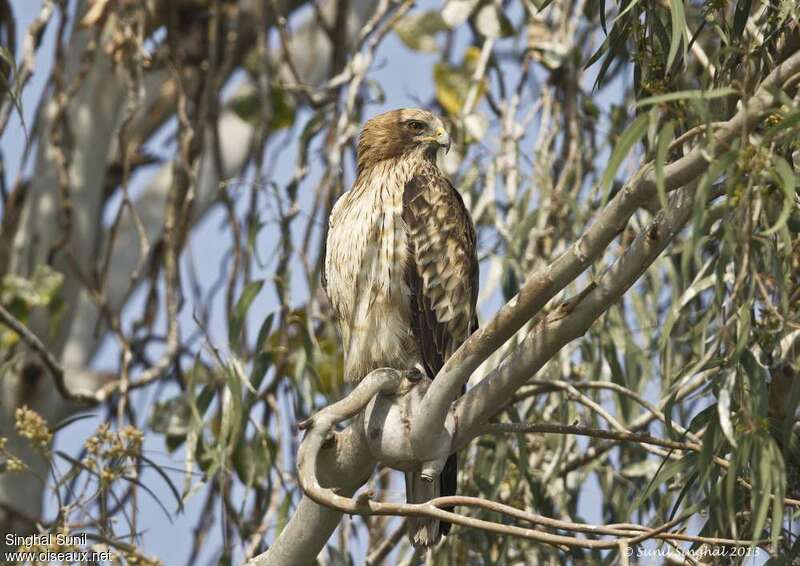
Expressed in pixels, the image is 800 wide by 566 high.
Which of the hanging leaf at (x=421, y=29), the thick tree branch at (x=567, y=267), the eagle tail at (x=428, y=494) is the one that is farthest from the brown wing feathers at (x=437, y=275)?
the hanging leaf at (x=421, y=29)

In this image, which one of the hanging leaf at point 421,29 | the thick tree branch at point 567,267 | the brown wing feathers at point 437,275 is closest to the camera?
the thick tree branch at point 567,267

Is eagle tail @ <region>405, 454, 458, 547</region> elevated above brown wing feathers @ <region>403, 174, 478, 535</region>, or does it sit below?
below

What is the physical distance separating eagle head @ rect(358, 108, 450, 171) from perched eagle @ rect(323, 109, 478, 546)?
0.34 m

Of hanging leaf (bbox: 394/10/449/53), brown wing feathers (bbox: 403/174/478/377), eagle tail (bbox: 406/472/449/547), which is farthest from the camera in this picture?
hanging leaf (bbox: 394/10/449/53)

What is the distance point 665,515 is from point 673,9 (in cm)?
210

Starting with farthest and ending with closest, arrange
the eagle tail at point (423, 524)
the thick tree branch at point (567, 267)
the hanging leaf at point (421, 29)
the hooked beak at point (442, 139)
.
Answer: the hanging leaf at point (421, 29) < the hooked beak at point (442, 139) < the eagle tail at point (423, 524) < the thick tree branch at point (567, 267)

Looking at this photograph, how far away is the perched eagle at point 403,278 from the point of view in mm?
3975

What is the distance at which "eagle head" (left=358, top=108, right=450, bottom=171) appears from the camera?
14.8 feet

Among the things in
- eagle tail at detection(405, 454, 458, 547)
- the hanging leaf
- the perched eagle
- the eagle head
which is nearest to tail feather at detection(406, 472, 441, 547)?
eagle tail at detection(405, 454, 458, 547)

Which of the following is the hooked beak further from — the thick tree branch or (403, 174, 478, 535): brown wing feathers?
the thick tree branch

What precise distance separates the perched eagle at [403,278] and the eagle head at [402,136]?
0.34m

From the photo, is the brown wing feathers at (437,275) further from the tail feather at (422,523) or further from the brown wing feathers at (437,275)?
the tail feather at (422,523)

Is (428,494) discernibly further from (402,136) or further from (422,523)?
(402,136)

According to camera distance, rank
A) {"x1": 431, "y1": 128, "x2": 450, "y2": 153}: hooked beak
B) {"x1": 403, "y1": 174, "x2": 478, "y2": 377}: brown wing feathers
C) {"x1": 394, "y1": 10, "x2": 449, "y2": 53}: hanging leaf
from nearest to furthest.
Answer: {"x1": 403, "y1": 174, "x2": 478, "y2": 377}: brown wing feathers → {"x1": 431, "y1": 128, "x2": 450, "y2": 153}: hooked beak → {"x1": 394, "y1": 10, "x2": 449, "y2": 53}: hanging leaf
